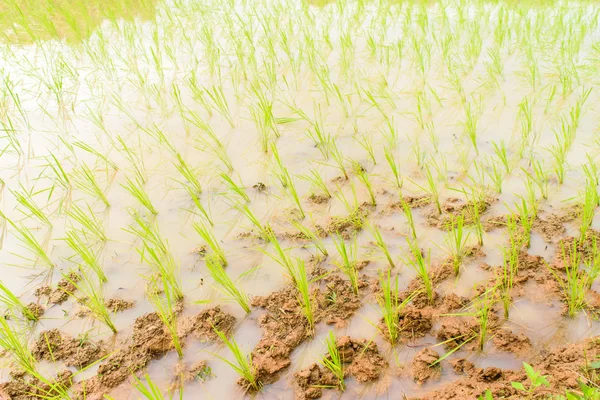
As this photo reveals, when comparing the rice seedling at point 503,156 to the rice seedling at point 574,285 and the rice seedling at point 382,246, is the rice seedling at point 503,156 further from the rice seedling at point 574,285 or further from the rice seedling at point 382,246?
the rice seedling at point 382,246

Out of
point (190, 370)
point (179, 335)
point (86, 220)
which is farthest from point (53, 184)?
point (190, 370)

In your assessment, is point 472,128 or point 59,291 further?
point 472,128

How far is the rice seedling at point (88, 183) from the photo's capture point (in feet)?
7.27

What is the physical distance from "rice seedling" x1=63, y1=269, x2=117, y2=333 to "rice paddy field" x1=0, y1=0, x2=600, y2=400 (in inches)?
0.5

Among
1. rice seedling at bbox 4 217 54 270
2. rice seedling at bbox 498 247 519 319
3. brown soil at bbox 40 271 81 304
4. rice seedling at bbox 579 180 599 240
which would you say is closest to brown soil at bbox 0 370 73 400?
brown soil at bbox 40 271 81 304

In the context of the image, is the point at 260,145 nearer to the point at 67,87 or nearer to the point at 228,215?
the point at 228,215

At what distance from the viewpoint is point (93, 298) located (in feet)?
5.19

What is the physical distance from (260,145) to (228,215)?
2.08 feet

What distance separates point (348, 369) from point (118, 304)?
0.99 metres

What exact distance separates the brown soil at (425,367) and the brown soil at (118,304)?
1.15 meters

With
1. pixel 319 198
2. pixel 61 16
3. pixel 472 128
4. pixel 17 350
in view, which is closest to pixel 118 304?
pixel 17 350

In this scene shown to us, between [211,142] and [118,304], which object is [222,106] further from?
[118,304]

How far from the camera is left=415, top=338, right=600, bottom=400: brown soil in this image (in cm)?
120

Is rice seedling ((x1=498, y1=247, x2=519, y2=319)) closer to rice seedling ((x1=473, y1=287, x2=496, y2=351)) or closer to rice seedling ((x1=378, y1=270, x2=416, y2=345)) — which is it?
rice seedling ((x1=473, y1=287, x2=496, y2=351))
